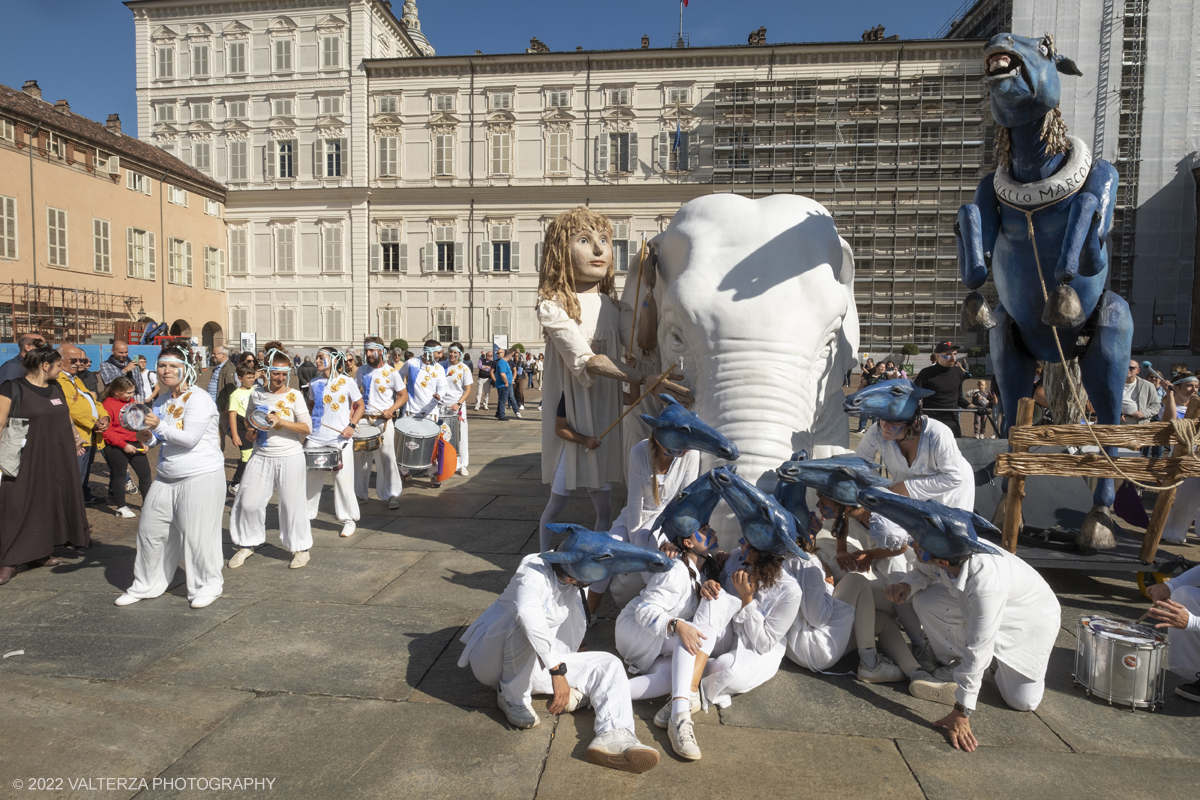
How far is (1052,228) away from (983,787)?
336cm

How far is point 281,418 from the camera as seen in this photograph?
17.1ft

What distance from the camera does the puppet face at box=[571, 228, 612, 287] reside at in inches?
188

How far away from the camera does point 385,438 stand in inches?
284

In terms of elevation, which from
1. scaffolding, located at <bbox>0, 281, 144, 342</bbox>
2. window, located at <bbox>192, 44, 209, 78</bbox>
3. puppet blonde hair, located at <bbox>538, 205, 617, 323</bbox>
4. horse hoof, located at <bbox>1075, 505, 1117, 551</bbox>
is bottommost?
horse hoof, located at <bbox>1075, 505, 1117, 551</bbox>

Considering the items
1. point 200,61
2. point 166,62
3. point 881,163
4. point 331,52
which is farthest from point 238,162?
point 881,163

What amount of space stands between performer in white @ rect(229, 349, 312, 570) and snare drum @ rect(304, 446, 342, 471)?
0.39 m

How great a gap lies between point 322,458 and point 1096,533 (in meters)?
5.45

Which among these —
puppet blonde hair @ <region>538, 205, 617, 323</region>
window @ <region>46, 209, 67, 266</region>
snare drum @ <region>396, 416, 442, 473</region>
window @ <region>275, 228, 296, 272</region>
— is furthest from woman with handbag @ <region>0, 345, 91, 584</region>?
window @ <region>275, 228, 296, 272</region>

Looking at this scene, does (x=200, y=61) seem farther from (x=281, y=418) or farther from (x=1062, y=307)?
(x=1062, y=307)

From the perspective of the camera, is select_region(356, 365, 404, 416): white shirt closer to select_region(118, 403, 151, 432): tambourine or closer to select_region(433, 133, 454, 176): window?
select_region(118, 403, 151, 432): tambourine

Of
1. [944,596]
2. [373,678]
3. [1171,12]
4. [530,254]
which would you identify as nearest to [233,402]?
[373,678]

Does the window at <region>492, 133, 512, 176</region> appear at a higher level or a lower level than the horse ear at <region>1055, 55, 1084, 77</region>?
higher

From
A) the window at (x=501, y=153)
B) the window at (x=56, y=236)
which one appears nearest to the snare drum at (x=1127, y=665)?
the window at (x=56, y=236)

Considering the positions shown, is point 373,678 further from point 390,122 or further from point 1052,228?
point 390,122
